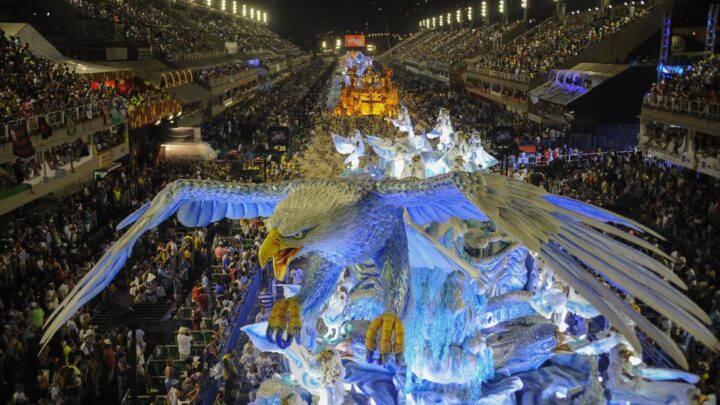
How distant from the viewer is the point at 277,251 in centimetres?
666

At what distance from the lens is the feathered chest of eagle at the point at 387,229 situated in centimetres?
577

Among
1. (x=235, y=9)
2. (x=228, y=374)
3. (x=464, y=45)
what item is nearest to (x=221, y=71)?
(x=464, y=45)

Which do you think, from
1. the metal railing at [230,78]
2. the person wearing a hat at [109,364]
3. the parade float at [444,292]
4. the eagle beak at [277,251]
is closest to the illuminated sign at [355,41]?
the metal railing at [230,78]

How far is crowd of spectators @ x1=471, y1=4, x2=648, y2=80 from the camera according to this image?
42781 millimetres

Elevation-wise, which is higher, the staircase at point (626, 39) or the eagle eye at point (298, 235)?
the staircase at point (626, 39)

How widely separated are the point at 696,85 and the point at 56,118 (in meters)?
18.8

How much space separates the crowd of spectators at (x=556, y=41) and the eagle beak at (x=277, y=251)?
36060mm

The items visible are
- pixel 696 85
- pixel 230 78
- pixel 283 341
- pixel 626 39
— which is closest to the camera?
pixel 283 341

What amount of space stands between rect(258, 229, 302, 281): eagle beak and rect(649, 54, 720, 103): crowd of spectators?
18.8m

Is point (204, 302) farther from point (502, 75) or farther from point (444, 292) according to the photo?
point (502, 75)

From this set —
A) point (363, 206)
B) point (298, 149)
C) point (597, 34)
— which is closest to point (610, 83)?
point (597, 34)

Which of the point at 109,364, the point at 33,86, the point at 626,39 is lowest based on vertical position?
the point at 109,364

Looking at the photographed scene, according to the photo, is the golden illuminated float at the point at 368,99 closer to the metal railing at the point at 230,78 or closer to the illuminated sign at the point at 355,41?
the metal railing at the point at 230,78

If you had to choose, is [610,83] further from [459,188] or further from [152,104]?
[459,188]
